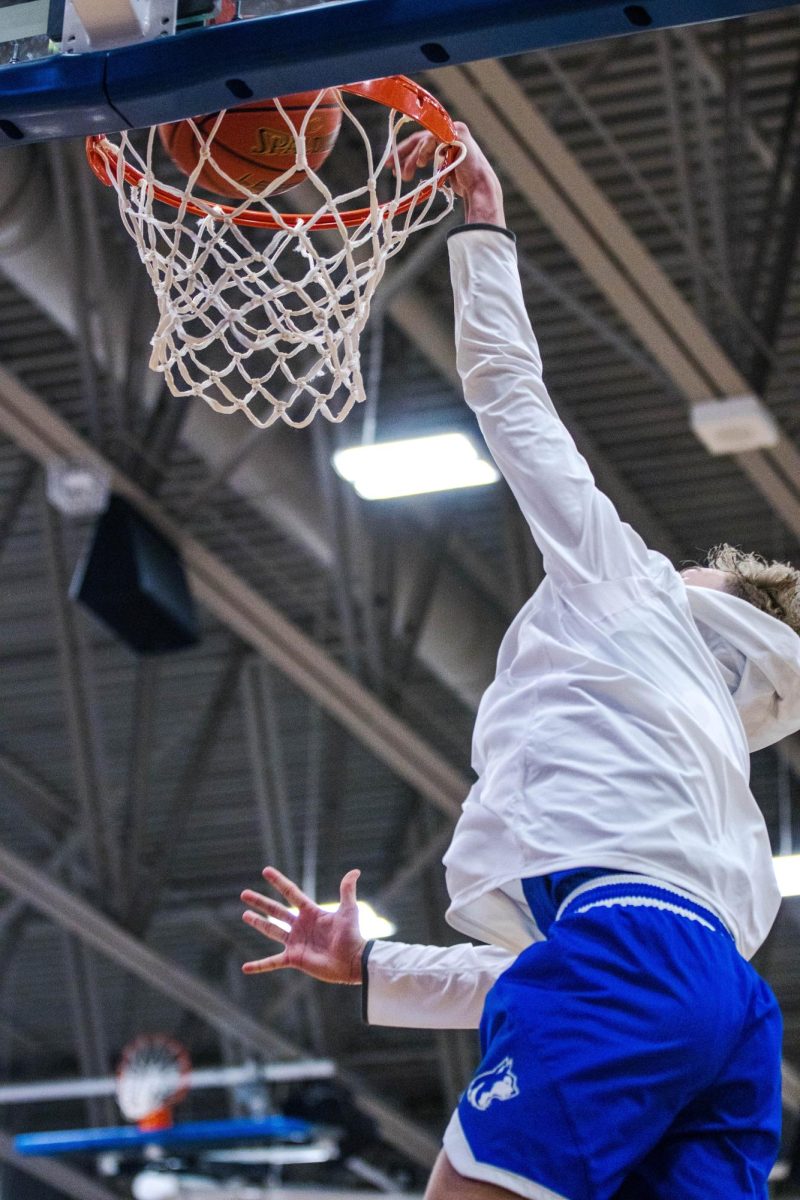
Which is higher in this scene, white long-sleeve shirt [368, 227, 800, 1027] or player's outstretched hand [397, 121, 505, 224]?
player's outstretched hand [397, 121, 505, 224]

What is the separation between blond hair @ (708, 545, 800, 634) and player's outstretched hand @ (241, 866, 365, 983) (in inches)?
34.0

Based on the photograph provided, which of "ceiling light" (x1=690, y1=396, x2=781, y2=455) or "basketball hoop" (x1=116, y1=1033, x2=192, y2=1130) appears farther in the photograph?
"basketball hoop" (x1=116, y1=1033, x2=192, y2=1130)

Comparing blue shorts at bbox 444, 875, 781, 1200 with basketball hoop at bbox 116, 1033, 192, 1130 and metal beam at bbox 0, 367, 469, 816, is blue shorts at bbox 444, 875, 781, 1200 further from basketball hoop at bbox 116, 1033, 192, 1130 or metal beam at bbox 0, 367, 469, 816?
basketball hoop at bbox 116, 1033, 192, 1130

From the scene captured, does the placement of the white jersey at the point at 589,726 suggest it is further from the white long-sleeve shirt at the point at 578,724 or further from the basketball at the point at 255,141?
the basketball at the point at 255,141

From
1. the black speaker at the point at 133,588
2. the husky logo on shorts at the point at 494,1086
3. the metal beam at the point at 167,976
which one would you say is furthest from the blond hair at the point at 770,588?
the metal beam at the point at 167,976

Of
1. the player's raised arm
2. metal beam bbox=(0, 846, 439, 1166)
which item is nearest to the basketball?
the player's raised arm

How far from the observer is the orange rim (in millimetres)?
3648

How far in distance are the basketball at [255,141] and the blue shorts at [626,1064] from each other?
1.80 meters

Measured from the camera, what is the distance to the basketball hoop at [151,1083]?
13.8m

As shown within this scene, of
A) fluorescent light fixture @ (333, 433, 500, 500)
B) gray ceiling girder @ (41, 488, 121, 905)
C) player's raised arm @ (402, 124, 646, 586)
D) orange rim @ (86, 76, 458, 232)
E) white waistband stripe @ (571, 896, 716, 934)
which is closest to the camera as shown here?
white waistband stripe @ (571, 896, 716, 934)

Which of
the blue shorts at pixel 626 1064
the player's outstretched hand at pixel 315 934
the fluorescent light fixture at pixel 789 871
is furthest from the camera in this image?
the fluorescent light fixture at pixel 789 871

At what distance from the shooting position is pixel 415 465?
906cm

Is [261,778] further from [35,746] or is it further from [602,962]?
[602,962]

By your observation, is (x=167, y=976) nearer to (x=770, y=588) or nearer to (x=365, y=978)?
(x=365, y=978)
